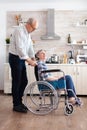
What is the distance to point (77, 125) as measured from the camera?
11.3 ft

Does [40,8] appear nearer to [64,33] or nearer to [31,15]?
[31,15]

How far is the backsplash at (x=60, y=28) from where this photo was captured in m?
6.19

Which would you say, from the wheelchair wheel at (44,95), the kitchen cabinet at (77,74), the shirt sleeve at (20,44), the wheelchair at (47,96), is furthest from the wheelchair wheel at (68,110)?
the kitchen cabinet at (77,74)

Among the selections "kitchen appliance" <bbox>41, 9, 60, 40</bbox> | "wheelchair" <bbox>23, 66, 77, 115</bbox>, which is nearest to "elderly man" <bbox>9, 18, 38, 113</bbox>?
"wheelchair" <bbox>23, 66, 77, 115</bbox>

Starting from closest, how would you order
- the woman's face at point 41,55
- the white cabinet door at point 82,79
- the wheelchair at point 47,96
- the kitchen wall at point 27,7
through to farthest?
the wheelchair at point 47,96 → the woman's face at point 41,55 → the white cabinet door at point 82,79 → the kitchen wall at point 27,7

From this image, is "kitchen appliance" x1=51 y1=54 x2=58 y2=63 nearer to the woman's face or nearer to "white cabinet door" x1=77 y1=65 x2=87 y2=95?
"white cabinet door" x1=77 y1=65 x2=87 y2=95

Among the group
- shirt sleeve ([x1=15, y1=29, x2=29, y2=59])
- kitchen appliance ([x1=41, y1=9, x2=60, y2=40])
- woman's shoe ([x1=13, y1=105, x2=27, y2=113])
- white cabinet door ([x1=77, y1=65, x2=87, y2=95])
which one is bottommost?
woman's shoe ([x1=13, y1=105, x2=27, y2=113])

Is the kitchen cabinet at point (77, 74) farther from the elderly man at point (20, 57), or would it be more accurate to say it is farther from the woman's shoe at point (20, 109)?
the woman's shoe at point (20, 109)

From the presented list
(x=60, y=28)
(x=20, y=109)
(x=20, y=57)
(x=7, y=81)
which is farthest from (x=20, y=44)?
(x=60, y=28)

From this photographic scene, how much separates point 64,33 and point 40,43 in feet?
1.92

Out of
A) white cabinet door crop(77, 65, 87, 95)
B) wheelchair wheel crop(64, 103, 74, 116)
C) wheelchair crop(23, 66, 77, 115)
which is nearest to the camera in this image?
wheelchair crop(23, 66, 77, 115)

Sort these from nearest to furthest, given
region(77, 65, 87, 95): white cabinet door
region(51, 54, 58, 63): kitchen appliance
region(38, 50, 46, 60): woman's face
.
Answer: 1. region(38, 50, 46, 60): woman's face
2. region(77, 65, 87, 95): white cabinet door
3. region(51, 54, 58, 63): kitchen appliance

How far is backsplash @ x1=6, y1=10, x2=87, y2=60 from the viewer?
6188 mm

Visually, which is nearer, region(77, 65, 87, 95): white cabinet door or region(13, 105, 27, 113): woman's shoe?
region(13, 105, 27, 113): woman's shoe
